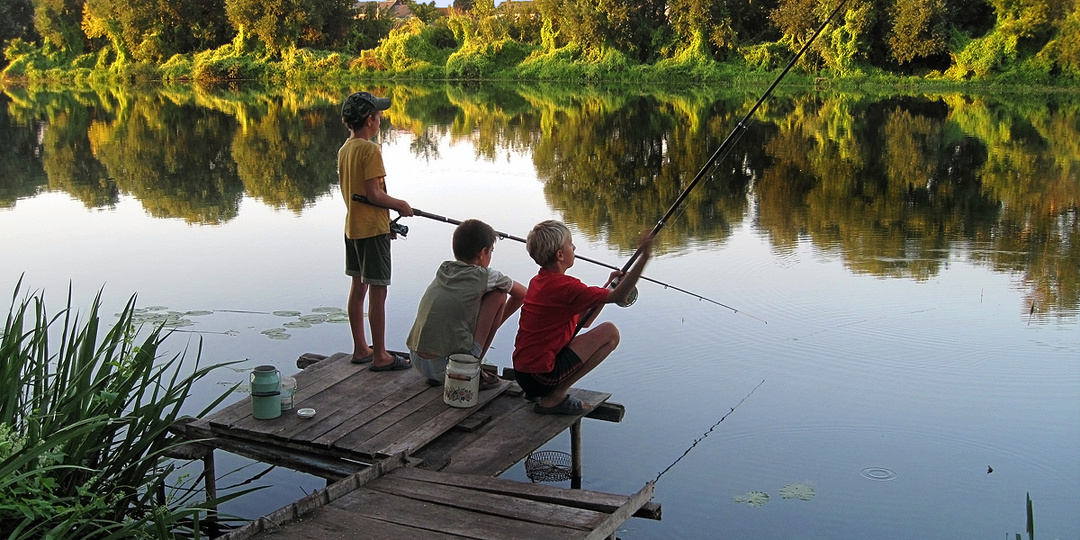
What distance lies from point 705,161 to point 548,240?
1085 cm

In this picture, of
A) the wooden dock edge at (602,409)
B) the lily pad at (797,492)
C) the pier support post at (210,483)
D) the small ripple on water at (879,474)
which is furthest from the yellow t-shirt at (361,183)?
the small ripple on water at (879,474)

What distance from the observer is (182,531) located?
13.0 feet

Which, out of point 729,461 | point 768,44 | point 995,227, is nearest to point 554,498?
point 729,461

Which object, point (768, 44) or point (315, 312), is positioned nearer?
point (315, 312)

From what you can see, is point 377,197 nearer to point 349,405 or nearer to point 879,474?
point 349,405

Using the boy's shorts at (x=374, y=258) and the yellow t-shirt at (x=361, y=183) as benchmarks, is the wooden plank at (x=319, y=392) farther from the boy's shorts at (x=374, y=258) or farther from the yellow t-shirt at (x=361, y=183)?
the yellow t-shirt at (x=361, y=183)

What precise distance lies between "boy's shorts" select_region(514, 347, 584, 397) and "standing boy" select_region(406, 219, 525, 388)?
36cm

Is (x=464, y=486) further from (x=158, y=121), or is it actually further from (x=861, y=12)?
(x=861, y=12)

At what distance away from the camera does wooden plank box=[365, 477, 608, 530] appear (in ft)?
10.7

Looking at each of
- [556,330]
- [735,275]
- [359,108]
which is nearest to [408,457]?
[556,330]

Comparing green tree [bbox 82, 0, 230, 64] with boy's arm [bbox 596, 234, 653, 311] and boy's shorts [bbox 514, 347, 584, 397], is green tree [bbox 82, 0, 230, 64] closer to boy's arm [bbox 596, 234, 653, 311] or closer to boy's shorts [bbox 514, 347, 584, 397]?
boy's shorts [bbox 514, 347, 584, 397]

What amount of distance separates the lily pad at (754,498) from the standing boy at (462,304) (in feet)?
3.86

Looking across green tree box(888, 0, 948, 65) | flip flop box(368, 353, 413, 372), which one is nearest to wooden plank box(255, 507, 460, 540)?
flip flop box(368, 353, 413, 372)

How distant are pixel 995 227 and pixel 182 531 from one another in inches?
314
